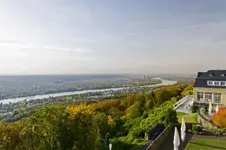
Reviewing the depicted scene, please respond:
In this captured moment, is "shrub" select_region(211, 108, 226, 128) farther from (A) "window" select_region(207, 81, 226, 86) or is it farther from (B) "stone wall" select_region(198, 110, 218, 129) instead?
(A) "window" select_region(207, 81, 226, 86)

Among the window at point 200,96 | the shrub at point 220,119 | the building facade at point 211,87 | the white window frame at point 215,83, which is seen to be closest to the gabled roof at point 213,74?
the building facade at point 211,87

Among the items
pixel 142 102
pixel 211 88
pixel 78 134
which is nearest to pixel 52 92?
pixel 142 102

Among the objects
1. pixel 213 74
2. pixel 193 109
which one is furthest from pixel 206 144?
pixel 213 74

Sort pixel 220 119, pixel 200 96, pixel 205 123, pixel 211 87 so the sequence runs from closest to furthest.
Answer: pixel 220 119 < pixel 205 123 < pixel 211 87 < pixel 200 96

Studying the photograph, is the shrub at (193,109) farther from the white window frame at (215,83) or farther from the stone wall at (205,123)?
the stone wall at (205,123)

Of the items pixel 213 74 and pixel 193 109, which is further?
pixel 213 74

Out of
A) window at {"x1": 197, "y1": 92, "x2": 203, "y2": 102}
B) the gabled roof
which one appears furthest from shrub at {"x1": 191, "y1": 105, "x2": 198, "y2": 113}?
the gabled roof

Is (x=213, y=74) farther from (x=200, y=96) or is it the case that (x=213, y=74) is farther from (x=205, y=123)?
(x=205, y=123)
